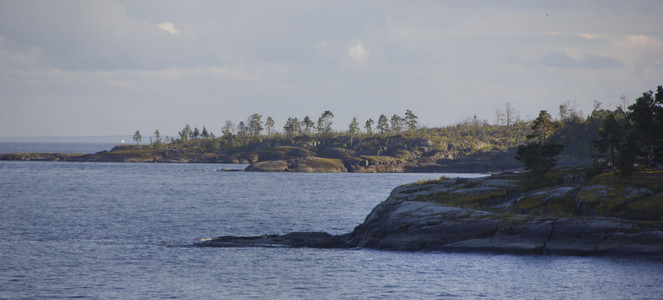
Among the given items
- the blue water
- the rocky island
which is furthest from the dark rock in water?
the blue water

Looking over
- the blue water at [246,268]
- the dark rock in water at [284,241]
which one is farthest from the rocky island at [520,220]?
the blue water at [246,268]

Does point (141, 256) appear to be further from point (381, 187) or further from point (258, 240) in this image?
point (381, 187)

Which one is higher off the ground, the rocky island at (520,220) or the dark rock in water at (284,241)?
the rocky island at (520,220)

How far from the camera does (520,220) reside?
5462cm

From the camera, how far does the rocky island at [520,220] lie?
51625 mm

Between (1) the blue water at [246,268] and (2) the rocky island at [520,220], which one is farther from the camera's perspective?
(2) the rocky island at [520,220]

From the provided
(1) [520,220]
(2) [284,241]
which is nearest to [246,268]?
(2) [284,241]

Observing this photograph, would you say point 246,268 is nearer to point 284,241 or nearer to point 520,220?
point 284,241

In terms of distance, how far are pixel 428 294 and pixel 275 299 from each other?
34.8 ft

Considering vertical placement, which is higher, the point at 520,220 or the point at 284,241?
the point at 520,220

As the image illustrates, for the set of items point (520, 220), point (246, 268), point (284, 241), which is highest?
point (520, 220)

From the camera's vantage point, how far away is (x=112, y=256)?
5388 cm

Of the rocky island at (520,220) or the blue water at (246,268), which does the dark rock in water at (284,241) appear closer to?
the rocky island at (520,220)

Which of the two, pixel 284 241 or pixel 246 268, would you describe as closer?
pixel 246 268
